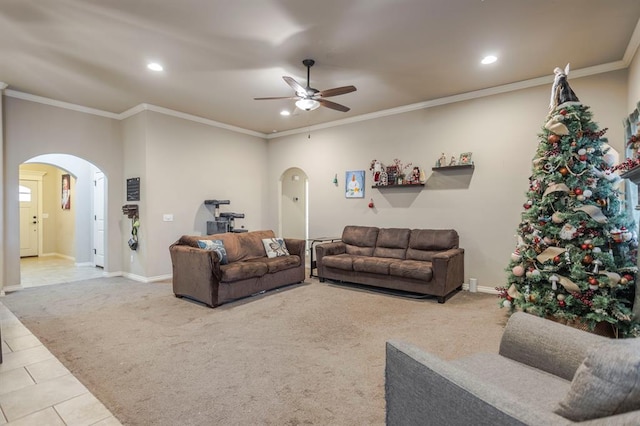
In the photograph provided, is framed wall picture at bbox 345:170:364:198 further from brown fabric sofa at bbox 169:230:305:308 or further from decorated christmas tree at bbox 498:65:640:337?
decorated christmas tree at bbox 498:65:640:337

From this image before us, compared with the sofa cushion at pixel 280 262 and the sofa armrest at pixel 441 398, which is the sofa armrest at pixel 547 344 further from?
the sofa cushion at pixel 280 262

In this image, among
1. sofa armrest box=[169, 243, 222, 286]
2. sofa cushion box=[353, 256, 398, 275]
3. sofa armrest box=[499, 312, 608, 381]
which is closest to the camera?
sofa armrest box=[499, 312, 608, 381]

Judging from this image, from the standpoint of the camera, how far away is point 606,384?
86 centimetres

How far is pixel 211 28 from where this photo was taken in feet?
10.3

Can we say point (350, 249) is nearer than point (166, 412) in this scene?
No

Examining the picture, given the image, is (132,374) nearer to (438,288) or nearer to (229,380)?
(229,380)

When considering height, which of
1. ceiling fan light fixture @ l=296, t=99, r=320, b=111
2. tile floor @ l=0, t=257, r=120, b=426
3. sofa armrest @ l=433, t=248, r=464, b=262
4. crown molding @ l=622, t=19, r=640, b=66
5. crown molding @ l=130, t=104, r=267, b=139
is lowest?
tile floor @ l=0, t=257, r=120, b=426

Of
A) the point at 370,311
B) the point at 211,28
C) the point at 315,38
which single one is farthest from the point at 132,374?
the point at 315,38

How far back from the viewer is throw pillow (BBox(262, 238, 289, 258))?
5.05 metres

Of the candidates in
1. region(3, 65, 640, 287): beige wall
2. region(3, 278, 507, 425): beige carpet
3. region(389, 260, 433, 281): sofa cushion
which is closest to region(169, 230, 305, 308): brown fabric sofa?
region(3, 278, 507, 425): beige carpet

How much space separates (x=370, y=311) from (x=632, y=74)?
156 inches

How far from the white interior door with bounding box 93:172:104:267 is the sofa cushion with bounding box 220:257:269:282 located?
4.30 meters

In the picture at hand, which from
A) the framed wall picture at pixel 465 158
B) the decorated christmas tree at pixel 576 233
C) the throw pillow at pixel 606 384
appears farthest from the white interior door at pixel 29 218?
the throw pillow at pixel 606 384

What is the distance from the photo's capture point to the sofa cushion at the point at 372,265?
464 centimetres
